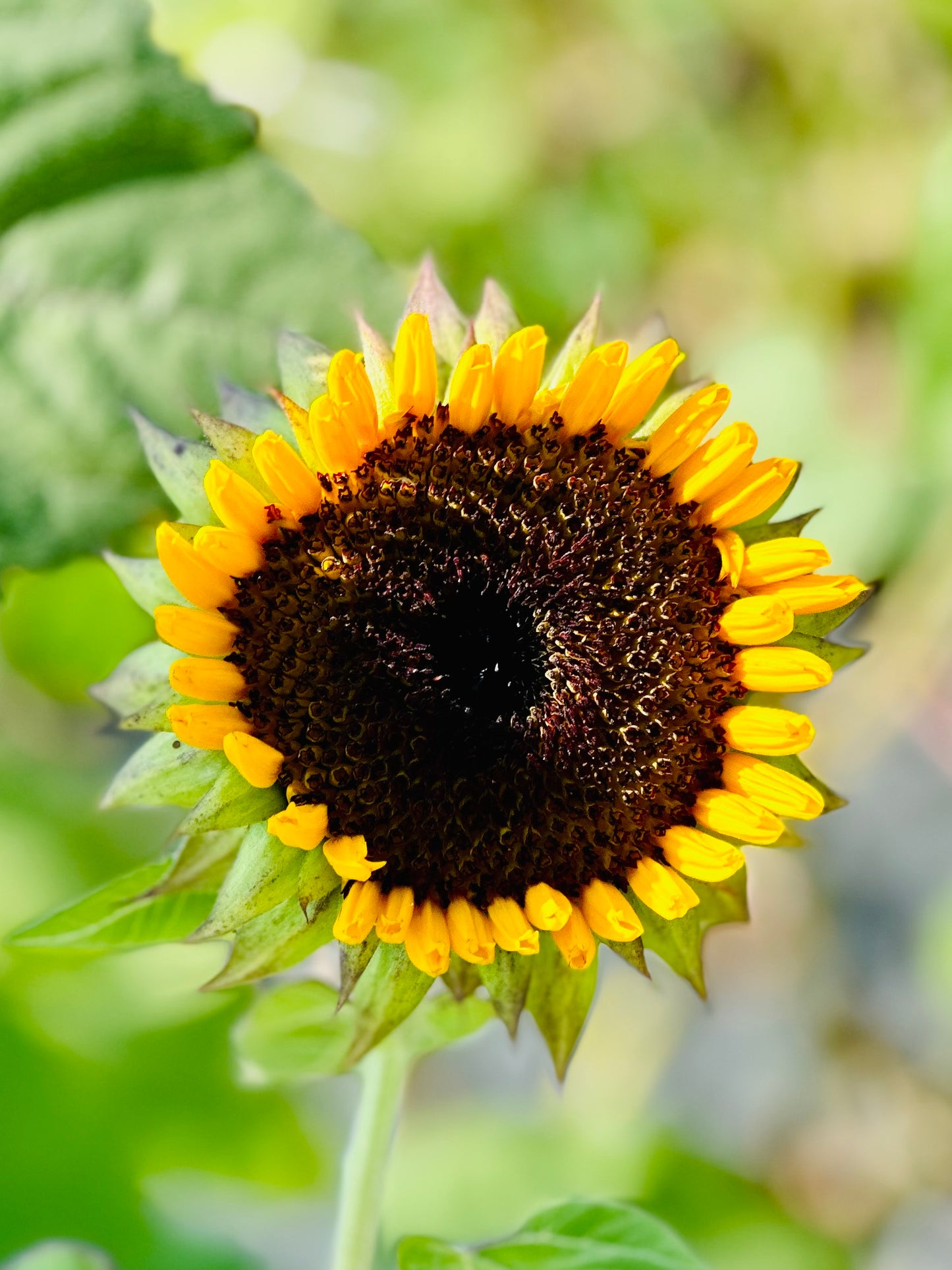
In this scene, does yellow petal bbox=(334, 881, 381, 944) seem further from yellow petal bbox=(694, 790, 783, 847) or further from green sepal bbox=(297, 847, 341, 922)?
yellow petal bbox=(694, 790, 783, 847)

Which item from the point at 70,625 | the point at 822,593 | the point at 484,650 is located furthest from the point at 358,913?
the point at 70,625

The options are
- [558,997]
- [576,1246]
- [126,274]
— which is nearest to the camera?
[558,997]

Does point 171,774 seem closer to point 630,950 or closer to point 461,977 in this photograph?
point 461,977

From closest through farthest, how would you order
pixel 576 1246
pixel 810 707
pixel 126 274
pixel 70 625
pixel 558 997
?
pixel 558 997 < pixel 576 1246 < pixel 126 274 < pixel 70 625 < pixel 810 707

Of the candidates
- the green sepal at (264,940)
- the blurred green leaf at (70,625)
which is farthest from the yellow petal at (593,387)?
the blurred green leaf at (70,625)

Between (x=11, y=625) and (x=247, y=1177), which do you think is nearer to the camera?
(x=11, y=625)

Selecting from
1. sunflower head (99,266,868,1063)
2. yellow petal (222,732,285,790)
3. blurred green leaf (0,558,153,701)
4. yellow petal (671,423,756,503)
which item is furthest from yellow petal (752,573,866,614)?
blurred green leaf (0,558,153,701)

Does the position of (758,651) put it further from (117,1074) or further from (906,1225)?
(906,1225)

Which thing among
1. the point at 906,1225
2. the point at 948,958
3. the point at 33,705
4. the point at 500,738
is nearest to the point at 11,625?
the point at 33,705
